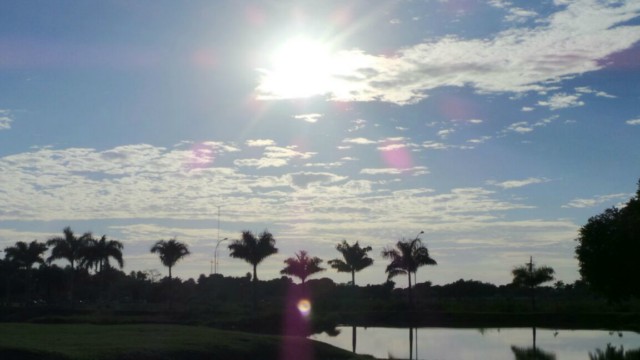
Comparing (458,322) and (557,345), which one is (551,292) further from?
(557,345)

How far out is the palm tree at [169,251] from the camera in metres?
88.7

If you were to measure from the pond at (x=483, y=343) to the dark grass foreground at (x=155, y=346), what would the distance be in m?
6.74

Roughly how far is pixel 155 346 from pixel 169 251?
194 feet

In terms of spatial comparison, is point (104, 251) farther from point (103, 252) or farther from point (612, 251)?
point (612, 251)

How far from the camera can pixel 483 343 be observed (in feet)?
161

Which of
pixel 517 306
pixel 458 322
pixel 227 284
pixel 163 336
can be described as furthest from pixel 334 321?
pixel 227 284

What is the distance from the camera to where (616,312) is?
254 ft

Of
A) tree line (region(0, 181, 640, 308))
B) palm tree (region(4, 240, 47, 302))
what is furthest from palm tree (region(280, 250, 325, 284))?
palm tree (region(4, 240, 47, 302))

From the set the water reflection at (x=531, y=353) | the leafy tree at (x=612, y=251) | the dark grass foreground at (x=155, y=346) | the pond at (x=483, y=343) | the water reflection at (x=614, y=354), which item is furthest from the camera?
the leafy tree at (x=612, y=251)

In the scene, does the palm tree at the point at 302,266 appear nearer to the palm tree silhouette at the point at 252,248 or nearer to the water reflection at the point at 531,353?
the palm tree silhouette at the point at 252,248

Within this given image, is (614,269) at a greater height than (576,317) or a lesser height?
greater

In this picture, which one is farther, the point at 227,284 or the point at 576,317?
the point at 227,284

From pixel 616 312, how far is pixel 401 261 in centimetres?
2395

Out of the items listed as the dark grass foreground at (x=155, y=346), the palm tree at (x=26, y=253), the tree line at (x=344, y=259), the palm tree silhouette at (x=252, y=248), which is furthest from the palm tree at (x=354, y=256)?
the dark grass foreground at (x=155, y=346)
